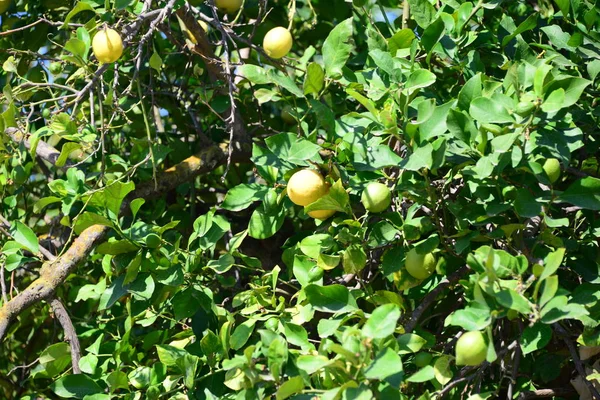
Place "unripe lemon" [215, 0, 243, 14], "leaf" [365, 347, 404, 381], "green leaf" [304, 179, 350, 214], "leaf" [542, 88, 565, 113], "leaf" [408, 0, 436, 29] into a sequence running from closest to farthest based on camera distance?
"leaf" [365, 347, 404, 381]
"leaf" [542, 88, 565, 113]
"green leaf" [304, 179, 350, 214]
"leaf" [408, 0, 436, 29]
"unripe lemon" [215, 0, 243, 14]

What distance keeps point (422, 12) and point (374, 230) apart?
1.37 ft

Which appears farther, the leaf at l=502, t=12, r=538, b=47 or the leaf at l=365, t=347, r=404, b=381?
the leaf at l=502, t=12, r=538, b=47

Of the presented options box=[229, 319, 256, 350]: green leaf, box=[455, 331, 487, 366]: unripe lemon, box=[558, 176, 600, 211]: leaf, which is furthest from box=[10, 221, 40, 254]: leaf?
box=[558, 176, 600, 211]: leaf

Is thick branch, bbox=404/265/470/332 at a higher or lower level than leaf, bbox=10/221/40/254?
lower

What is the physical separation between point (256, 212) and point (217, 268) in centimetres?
12

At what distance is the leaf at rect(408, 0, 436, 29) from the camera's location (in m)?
1.32

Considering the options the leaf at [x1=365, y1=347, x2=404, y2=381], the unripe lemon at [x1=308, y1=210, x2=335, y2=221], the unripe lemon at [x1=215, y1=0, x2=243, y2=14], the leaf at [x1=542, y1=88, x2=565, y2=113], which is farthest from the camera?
the unripe lemon at [x1=215, y1=0, x2=243, y2=14]

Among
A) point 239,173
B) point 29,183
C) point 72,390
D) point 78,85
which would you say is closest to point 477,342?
point 72,390

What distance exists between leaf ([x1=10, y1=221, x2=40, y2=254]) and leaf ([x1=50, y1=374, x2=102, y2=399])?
8.9 inches

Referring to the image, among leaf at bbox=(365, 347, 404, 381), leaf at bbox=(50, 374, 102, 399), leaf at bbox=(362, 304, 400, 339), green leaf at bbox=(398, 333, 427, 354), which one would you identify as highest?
leaf at bbox=(362, 304, 400, 339)

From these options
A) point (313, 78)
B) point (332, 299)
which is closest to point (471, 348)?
point (332, 299)

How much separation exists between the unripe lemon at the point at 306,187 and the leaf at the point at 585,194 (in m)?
0.35

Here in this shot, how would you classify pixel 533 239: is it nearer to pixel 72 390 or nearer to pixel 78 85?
pixel 72 390

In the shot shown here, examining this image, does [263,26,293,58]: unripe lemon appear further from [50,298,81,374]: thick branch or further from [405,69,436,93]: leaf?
[50,298,81,374]: thick branch
